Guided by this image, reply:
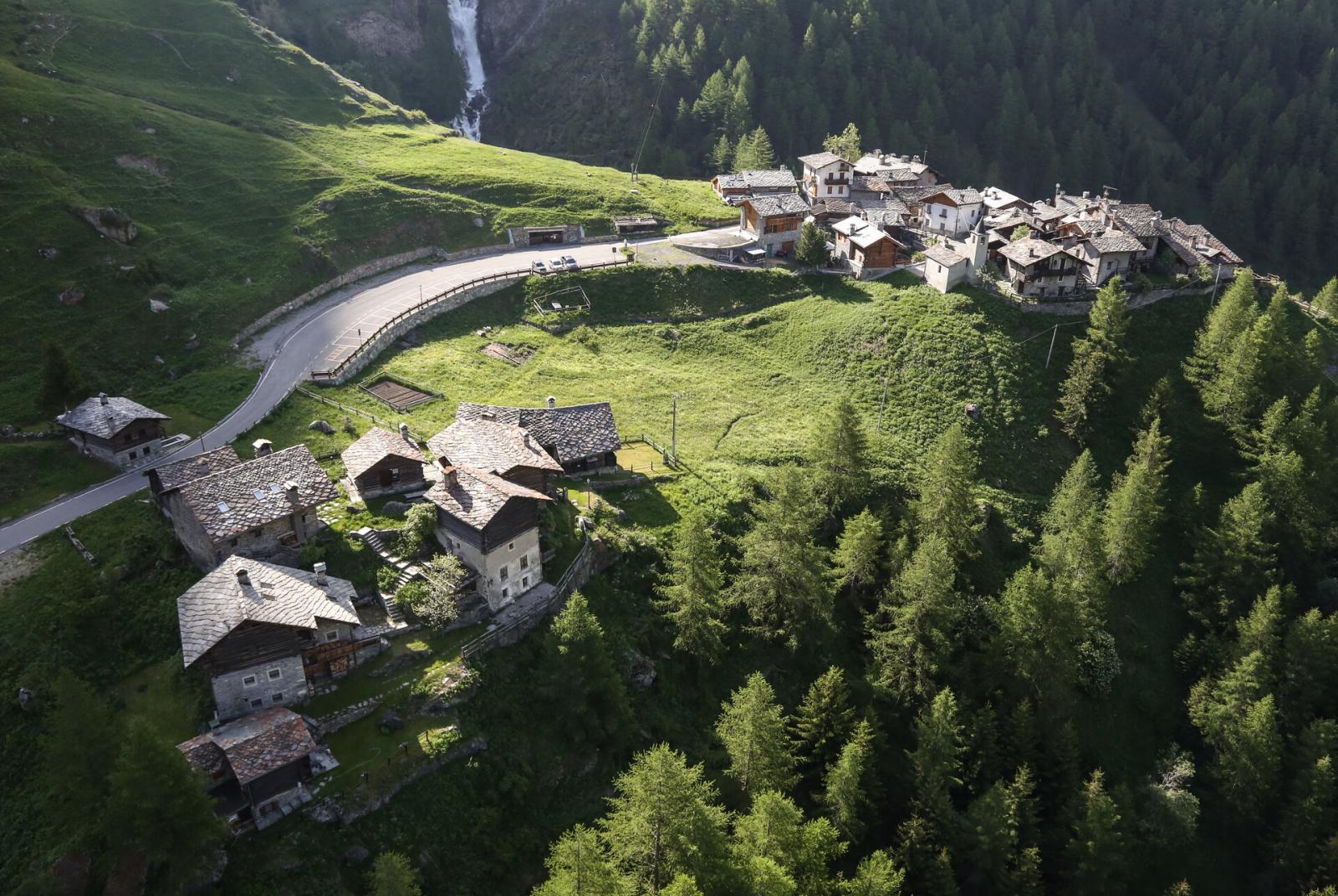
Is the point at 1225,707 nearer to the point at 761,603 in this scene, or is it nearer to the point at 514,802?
the point at 761,603

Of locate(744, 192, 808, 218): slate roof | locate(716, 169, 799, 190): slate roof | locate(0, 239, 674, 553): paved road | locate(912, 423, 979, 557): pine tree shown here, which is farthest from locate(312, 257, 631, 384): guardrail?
locate(912, 423, 979, 557): pine tree

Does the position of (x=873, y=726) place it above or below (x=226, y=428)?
below

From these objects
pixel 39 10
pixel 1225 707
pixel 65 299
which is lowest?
pixel 1225 707

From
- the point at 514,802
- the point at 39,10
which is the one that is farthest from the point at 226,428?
the point at 39,10

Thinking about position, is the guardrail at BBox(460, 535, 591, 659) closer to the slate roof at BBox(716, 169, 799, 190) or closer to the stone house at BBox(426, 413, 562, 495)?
the stone house at BBox(426, 413, 562, 495)

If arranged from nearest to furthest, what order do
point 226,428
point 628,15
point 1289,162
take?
1. point 226,428
2. point 1289,162
3. point 628,15

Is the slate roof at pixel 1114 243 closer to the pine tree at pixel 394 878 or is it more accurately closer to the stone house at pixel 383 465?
the stone house at pixel 383 465

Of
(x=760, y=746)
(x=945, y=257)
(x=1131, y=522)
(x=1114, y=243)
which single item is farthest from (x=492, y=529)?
(x=1114, y=243)

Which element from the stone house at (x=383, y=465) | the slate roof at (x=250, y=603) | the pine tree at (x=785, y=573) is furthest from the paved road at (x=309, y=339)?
the pine tree at (x=785, y=573)
